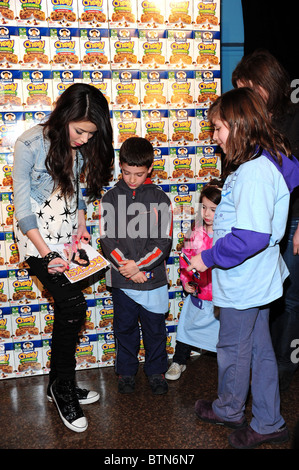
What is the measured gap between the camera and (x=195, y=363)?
2838mm

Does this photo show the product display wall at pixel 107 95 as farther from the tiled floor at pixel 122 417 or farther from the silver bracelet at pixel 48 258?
the silver bracelet at pixel 48 258

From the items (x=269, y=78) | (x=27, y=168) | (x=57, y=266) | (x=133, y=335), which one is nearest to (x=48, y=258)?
(x=57, y=266)

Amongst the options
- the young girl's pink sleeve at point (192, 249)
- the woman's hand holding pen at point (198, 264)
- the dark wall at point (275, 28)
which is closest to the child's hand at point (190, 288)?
the young girl's pink sleeve at point (192, 249)

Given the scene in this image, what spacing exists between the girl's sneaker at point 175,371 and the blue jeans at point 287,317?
1.92ft

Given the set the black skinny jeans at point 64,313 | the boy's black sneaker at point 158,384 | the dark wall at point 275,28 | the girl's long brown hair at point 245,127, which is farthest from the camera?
the dark wall at point 275,28

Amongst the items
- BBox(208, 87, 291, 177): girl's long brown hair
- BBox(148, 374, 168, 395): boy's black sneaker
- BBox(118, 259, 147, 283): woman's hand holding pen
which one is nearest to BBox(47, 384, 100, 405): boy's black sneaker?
BBox(148, 374, 168, 395): boy's black sneaker

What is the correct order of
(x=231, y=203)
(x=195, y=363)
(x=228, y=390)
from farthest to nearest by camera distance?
(x=195, y=363)
(x=228, y=390)
(x=231, y=203)

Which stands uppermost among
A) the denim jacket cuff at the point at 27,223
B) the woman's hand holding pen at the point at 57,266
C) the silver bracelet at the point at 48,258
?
the denim jacket cuff at the point at 27,223

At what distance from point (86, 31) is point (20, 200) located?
1.15m

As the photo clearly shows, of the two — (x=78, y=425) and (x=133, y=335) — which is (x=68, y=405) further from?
(x=133, y=335)

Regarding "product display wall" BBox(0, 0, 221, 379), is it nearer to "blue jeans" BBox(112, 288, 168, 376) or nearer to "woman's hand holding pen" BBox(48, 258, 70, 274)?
"blue jeans" BBox(112, 288, 168, 376)

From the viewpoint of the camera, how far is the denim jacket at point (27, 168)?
6.51 ft

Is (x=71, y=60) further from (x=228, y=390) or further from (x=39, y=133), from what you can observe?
(x=228, y=390)

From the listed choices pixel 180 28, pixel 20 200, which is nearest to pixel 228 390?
pixel 20 200
